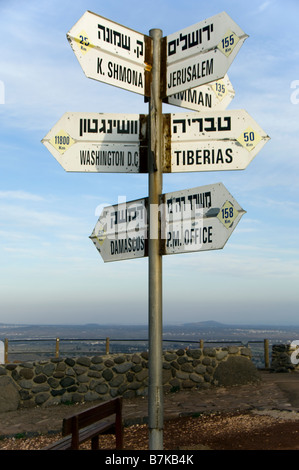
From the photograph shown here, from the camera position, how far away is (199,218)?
3.96 m

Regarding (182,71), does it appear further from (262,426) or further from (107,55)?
(262,426)

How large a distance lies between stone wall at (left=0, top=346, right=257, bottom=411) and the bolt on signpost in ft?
23.9

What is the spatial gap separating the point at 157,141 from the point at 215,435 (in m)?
4.49

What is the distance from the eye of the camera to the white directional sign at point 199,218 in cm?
382

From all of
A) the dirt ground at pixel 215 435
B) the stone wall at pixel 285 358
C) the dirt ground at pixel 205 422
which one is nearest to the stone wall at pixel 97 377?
the dirt ground at pixel 205 422

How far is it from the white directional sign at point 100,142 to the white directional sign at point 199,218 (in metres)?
0.44

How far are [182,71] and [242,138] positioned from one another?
70cm

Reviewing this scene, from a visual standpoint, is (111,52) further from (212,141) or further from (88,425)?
(88,425)

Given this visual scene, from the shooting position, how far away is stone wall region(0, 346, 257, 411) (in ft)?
35.0

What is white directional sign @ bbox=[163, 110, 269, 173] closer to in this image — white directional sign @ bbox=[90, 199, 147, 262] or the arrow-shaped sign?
the arrow-shaped sign

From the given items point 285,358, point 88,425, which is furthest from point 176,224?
point 285,358

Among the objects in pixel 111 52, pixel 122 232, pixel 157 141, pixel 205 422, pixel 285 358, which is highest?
pixel 111 52

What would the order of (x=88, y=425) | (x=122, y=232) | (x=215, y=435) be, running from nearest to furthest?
(x=122, y=232) < (x=88, y=425) < (x=215, y=435)
